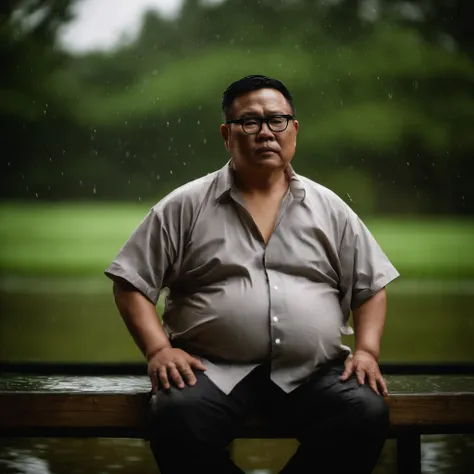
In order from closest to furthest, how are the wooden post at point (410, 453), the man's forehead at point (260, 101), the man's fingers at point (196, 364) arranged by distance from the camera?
the man's fingers at point (196, 364) < the man's forehead at point (260, 101) < the wooden post at point (410, 453)

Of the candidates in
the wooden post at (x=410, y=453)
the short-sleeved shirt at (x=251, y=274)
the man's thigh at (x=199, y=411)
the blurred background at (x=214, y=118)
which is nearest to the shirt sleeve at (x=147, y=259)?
the short-sleeved shirt at (x=251, y=274)

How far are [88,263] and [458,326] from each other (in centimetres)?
215

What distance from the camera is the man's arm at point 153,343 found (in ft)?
6.39

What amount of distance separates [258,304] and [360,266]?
290 millimetres

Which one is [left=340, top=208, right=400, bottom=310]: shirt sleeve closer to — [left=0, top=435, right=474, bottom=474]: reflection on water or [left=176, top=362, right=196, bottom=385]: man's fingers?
[left=176, top=362, right=196, bottom=385]: man's fingers

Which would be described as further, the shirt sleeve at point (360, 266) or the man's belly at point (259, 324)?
the shirt sleeve at point (360, 266)

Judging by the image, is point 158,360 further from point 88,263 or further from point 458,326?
point 458,326

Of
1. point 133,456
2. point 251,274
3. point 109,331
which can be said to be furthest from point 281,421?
point 109,331

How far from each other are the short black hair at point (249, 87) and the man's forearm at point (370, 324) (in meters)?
0.50

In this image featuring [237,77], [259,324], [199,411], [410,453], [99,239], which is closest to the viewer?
[199,411]

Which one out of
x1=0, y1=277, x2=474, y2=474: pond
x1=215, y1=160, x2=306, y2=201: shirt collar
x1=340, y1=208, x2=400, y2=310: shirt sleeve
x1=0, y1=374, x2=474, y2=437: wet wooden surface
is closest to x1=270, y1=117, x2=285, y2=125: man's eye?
x1=215, y1=160, x2=306, y2=201: shirt collar

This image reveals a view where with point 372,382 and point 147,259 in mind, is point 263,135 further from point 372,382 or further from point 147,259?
point 372,382

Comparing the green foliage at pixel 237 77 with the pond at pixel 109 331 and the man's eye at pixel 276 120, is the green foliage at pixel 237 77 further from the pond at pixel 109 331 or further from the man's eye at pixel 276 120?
the man's eye at pixel 276 120

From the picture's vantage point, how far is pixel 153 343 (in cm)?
200
